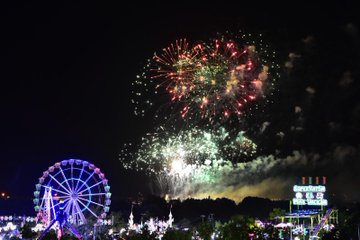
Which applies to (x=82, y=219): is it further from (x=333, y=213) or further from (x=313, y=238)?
(x=333, y=213)

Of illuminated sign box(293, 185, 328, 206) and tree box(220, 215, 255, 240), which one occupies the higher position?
illuminated sign box(293, 185, 328, 206)

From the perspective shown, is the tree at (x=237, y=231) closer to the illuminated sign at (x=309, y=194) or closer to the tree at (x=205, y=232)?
the tree at (x=205, y=232)

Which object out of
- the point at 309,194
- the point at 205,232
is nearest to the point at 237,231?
the point at 205,232

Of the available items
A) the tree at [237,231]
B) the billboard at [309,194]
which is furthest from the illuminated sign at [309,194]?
the tree at [237,231]

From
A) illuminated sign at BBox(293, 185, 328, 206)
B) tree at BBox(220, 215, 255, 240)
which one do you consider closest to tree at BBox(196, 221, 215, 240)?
tree at BBox(220, 215, 255, 240)

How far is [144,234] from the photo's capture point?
27609mm

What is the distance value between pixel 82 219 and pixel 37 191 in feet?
16.0

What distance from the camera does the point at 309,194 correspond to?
58219 mm

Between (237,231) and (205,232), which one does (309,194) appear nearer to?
(205,232)

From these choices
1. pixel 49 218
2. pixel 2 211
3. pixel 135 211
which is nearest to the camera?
pixel 49 218

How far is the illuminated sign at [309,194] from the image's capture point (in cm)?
5794

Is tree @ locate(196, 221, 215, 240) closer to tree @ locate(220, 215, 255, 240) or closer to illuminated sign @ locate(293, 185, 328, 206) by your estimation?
tree @ locate(220, 215, 255, 240)

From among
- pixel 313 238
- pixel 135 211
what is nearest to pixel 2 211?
pixel 135 211

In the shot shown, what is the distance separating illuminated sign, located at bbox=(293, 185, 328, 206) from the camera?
5794 centimetres
